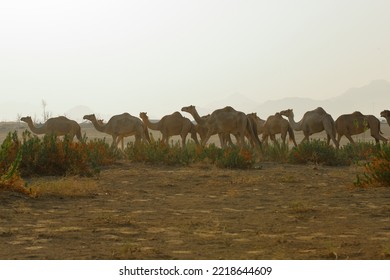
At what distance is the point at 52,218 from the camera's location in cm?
754

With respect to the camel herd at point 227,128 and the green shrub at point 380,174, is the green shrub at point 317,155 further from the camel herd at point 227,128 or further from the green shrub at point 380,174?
the green shrub at point 380,174

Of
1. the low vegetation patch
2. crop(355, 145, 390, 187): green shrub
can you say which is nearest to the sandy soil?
crop(355, 145, 390, 187): green shrub

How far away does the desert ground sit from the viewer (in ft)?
18.1

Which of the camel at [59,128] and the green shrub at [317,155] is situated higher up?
the camel at [59,128]

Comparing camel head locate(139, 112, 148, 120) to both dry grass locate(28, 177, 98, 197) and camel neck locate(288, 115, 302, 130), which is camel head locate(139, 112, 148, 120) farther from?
dry grass locate(28, 177, 98, 197)

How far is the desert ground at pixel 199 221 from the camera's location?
217 inches

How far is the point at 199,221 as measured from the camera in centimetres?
722

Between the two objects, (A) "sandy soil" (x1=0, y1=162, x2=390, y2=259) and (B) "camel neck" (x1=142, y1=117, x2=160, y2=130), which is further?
(B) "camel neck" (x1=142, y1=117, x2=160, y2=130)

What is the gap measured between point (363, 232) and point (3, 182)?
17.6 ft

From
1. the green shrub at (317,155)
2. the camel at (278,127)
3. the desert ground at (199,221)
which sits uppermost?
the camel at (278,127)

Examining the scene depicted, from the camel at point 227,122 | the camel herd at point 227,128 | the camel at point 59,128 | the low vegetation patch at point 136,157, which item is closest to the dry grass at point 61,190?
the low vegetation patch at point 136,157

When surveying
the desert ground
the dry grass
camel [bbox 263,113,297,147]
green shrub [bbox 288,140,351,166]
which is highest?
camel [bbox 263,113,297,147]

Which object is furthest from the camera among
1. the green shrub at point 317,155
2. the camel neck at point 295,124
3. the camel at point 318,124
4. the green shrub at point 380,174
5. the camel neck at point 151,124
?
the camel neck at point 151,124
